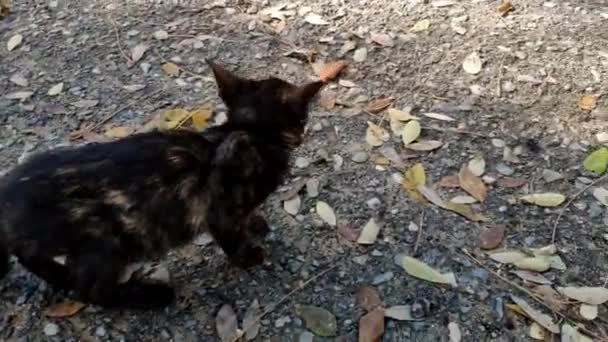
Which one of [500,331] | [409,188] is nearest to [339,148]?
[409,188]

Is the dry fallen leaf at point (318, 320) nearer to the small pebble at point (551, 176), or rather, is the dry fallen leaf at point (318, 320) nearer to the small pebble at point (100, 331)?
the small pebble at point (100, 331)

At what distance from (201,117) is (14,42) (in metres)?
1.33

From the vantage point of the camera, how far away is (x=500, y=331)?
3.04 metres

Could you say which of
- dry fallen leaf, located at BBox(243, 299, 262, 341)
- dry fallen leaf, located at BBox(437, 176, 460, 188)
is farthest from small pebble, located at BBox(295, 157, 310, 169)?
dry fallen leaf, located at BBox(243, 299, 262, 341)

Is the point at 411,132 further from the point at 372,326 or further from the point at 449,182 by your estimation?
the point at 372,326

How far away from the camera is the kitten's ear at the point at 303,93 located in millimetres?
2998

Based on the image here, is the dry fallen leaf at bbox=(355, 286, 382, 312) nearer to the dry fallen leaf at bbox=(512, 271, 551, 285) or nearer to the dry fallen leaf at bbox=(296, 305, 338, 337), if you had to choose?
the dry fallen leaf at bbox=(296, 305, 338, 337)

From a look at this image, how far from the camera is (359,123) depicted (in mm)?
4012

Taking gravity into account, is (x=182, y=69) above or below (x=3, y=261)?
below

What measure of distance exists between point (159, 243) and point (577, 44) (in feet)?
8.92

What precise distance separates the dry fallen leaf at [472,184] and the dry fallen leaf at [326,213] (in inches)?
23.8

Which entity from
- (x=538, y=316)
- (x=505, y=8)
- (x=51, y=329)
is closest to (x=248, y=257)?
(x=51, y=329)

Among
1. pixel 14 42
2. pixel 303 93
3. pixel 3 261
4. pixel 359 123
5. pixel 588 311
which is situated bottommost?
pixel 588 311

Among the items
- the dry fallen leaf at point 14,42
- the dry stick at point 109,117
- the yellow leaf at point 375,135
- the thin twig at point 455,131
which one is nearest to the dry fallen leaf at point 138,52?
the dry stick at point 109,117
